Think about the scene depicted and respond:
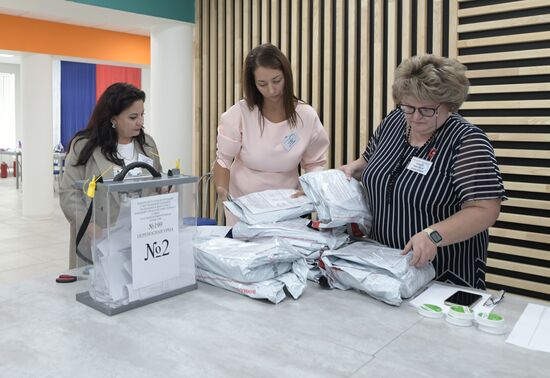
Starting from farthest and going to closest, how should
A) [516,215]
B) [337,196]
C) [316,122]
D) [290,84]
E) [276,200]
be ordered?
[516,215], [316,122], [290,84], [276,200], [337,196]

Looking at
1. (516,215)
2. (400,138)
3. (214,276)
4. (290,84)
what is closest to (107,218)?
(214,276)

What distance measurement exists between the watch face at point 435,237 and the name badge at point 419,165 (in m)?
0.26

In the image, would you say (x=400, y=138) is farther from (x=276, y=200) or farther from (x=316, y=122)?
(x=316, y=122)

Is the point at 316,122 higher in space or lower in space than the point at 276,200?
higher

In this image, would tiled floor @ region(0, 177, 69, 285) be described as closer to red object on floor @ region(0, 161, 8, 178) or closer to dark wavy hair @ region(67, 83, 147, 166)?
dark wavy hair @ region(67, 83, 147, 166)

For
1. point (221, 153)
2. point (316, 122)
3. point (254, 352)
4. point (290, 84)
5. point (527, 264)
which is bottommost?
point (527, 264)

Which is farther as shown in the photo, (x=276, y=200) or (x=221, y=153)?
(x=221, y=153)

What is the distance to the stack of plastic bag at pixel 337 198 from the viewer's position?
180 cm

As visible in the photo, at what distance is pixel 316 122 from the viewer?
279 centimetres

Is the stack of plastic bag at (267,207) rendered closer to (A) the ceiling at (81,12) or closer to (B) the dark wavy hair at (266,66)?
A: (B) the dark wavy hair at (266,66)

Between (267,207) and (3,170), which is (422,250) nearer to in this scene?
(267,207)

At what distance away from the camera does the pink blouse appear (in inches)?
107

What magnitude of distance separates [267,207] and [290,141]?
2.88 ft

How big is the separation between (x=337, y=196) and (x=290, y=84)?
94 cm
